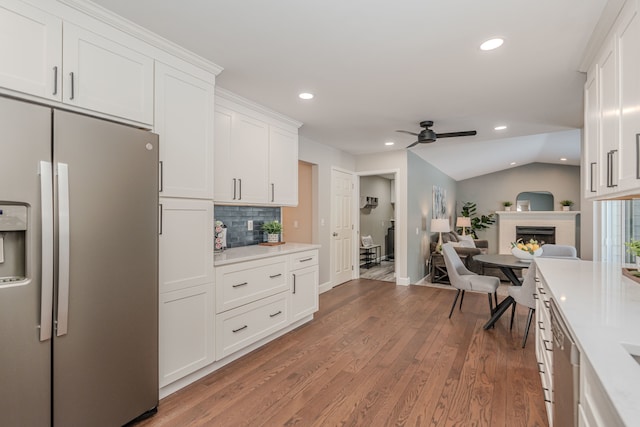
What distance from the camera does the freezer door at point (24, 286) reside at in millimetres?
1350

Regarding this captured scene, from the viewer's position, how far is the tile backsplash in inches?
133

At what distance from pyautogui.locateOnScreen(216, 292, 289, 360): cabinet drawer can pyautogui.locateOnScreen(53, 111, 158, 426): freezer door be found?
60 cm

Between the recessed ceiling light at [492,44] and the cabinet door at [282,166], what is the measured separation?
2104 millimetres

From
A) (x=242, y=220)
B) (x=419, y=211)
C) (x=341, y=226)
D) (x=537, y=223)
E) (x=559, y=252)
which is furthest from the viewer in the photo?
(x=537, y=223)

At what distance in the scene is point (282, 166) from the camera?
11.8ft

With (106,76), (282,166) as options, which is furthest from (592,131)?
(106,76)

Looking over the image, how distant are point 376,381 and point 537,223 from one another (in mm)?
8835

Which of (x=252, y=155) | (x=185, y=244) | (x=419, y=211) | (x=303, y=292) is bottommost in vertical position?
(x=303, y=292)

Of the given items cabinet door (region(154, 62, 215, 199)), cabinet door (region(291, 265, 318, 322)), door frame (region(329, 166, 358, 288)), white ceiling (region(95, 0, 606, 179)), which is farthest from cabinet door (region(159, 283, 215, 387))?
door frame (region(329, 166, 358, 288))

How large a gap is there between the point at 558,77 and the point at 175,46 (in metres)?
3.01

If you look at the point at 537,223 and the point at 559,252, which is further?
the point at 537,223

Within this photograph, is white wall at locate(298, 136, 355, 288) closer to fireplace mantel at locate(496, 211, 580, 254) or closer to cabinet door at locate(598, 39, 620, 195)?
cabinet door at locate(598, 39, 620, 195)

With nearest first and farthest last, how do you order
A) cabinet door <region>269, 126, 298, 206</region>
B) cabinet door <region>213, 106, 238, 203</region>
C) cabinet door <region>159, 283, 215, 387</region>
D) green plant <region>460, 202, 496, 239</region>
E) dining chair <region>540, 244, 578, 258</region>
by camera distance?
cabinet door <region>159, 283, 215, 387</region> → cabinet door <region>213, 106, 238, 203</region> → cabinet door <region>269, 126, 298, 206</region> → dining chair <region>540, 244, 578, 258</region> → green plant <region>460, 202, 496, 239</region>

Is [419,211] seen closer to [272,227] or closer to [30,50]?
[272,227]
